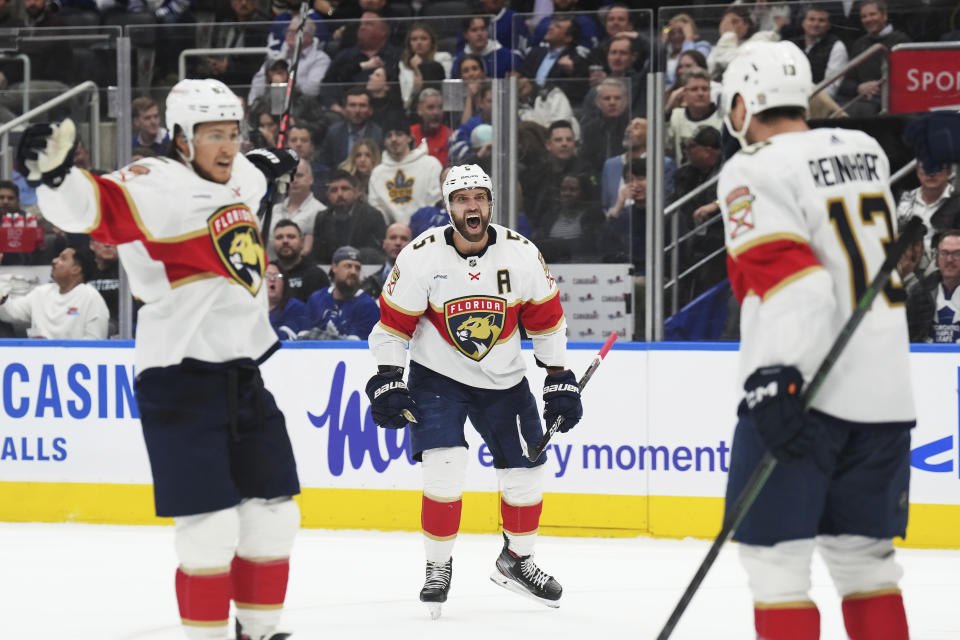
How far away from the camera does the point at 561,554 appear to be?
17.6 ft

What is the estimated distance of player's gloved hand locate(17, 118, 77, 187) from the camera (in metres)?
2.92

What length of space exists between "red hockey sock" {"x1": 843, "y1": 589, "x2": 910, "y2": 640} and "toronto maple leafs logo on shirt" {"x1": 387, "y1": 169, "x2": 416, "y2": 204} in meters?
3.87

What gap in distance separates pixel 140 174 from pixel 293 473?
2.68 feet

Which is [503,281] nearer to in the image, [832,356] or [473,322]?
[473,322]

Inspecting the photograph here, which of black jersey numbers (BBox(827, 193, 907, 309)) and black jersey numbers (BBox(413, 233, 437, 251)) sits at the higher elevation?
black jersey numbers (BBox(413, 233, 437, 251))

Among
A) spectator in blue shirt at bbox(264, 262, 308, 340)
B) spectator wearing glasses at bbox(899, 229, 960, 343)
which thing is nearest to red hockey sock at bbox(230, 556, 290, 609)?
spectator in blue shirt at bbox(264, 262, 308, 340)

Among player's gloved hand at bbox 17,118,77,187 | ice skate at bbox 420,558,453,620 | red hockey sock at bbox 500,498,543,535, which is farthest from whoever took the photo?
red hockey sock at bbox 500,498,543,535

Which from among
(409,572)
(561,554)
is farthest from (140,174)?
(561,554)

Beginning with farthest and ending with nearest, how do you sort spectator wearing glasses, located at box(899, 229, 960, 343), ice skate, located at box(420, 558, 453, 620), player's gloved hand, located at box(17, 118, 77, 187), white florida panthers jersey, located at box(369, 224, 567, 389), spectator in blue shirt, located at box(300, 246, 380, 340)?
spectator in blue shirt, located at box(300, 246, 380, 340)
spectator wearing glasses, located at box(899, 229, 960, 343)
white florida panthers jersey, located at box(369, 224, 567, 389)
ice skate, located at box(420, 558, 453, 620)
player's gloved hand, located at box(17, 118, 77, 187)

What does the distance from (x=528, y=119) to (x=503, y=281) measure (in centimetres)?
190

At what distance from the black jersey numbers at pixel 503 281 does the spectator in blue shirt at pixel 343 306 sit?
181 centimetres

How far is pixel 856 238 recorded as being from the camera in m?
2.59

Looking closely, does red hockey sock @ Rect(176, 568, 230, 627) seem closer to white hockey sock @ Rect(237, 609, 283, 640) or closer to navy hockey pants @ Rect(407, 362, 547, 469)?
white hockey sock @ Rect(237, 609, 283, 640)

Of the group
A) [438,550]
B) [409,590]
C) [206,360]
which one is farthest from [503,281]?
[206,360]
